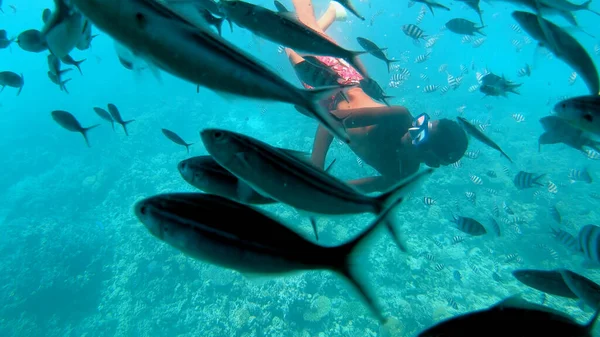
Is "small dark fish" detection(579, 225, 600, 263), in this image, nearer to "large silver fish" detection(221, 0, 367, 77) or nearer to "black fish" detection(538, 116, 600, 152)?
"black fish" detection(538, 116, 600, 152)

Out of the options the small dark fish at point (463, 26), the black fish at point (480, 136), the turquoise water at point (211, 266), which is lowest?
the turquoise water at point (211, 266)

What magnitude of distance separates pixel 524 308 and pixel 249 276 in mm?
1315

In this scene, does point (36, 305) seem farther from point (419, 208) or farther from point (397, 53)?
point (397, 53)

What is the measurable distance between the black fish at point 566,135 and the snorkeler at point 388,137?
4.40ft

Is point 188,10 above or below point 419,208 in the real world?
above

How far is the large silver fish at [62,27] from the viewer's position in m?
1.66

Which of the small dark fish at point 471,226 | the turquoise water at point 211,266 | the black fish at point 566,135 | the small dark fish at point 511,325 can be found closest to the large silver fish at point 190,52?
the turquoise water at point 211,266

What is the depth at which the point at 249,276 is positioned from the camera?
4.73 feet

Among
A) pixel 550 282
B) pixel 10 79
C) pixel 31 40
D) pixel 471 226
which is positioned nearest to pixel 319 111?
pixel 550 282

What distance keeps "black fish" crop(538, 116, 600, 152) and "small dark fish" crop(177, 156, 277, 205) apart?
4.46 meters

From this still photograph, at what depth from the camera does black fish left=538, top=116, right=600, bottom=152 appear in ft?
13.5

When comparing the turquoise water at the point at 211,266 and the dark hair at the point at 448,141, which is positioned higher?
the dark hair at the point at 448,141

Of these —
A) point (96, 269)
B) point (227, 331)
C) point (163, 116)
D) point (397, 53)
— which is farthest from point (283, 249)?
point (397, 53)

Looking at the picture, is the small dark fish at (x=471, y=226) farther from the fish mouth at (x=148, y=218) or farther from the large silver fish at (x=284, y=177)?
the fish mouth at (x=148, y=218)
